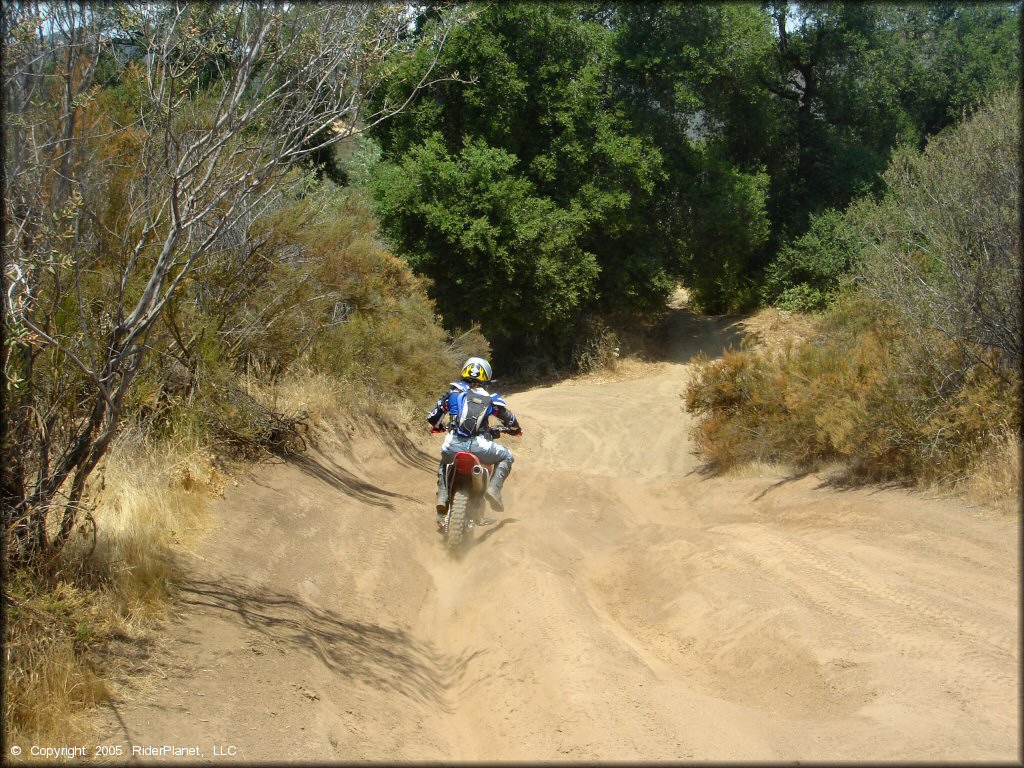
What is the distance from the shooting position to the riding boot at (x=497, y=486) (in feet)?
33.0

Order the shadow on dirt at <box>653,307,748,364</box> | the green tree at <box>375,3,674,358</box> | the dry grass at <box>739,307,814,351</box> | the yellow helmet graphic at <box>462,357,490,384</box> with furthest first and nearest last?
the shadow on dirt at <box>653,307,748,364</box> < the dry grass at <box>739,307,814,351</box> < the green tree at <box>375,3,674,358</box> < the yellow helmet graphic at <box>462,357,490,384</box>

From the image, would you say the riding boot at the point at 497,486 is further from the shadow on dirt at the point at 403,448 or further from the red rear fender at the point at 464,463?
the shadow on dirt at the point at 403,448

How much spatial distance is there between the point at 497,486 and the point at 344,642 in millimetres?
3613

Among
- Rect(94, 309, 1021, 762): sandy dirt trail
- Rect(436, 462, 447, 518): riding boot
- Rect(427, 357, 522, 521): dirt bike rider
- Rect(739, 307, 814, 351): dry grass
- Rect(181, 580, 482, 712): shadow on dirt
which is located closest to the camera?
Rect(94, 309, 1021, 762): sandy dirt trail

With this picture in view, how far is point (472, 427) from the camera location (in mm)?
10102

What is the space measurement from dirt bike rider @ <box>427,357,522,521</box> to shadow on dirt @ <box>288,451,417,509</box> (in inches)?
64.3

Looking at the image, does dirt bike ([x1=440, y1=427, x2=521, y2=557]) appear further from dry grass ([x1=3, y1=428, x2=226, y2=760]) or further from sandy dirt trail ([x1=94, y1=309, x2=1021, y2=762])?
dry grass ([x1=3, y1=428, x2=226, y2=760])

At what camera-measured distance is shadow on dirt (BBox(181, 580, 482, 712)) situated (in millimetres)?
6297

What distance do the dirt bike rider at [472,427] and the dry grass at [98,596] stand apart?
8.34 ft

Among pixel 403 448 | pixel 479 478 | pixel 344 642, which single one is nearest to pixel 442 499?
pixel 479 478

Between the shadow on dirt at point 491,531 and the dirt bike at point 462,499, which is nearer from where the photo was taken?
the dirt bike at point 462,499

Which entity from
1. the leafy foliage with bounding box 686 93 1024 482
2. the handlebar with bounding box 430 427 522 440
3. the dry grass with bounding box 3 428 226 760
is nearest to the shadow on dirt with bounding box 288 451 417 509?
the handlebar with bounding box 430 427 522 440

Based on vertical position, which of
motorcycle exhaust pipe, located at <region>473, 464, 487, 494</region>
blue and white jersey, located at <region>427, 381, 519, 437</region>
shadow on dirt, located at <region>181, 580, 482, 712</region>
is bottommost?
shadow on dirt, located at <region>181, 580, 482, 712</region>

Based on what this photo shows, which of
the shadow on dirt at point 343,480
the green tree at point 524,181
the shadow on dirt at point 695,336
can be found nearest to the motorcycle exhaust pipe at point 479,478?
the shadow on dirt at point 343,480
